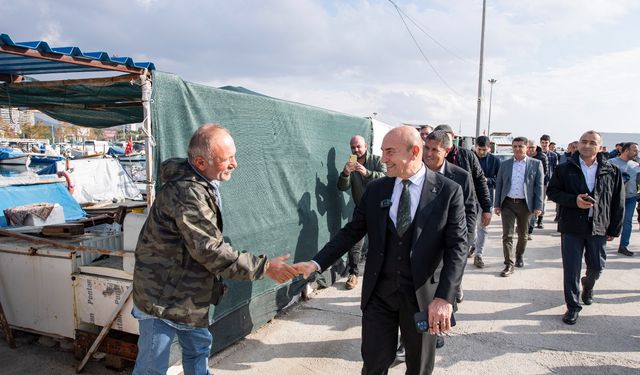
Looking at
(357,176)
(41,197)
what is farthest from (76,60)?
(41,197)

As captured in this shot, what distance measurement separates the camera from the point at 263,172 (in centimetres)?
429

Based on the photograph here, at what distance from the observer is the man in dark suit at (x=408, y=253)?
2480mm

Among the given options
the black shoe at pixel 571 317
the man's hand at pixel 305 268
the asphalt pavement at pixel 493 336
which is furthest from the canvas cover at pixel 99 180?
the black shoe at pixel 571 317

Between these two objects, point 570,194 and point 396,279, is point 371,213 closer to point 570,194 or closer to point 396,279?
point 396,279

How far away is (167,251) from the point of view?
7.54 ft

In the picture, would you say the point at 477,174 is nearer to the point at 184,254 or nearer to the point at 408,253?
the point at 408,253

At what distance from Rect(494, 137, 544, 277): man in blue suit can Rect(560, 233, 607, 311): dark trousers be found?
1657 mm

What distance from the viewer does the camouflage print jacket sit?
88.1 inches

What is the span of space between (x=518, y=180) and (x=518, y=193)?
21cm

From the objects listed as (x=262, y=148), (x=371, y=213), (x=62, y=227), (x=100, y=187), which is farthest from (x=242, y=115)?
(x=100, y=187)

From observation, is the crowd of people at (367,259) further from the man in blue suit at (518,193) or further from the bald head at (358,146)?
the man in blue suit at (518,193)

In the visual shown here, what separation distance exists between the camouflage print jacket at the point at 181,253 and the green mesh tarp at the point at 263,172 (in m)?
0.91

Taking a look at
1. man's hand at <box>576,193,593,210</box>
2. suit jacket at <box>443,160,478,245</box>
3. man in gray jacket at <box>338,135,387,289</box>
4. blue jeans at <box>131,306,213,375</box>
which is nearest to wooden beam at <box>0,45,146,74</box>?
blue jeans at <box>131,306,213,375</box>

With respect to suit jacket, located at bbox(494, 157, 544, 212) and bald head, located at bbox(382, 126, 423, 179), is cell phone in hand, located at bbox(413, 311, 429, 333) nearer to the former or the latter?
bald head, located at bbox(382, 126, 423, 179)
